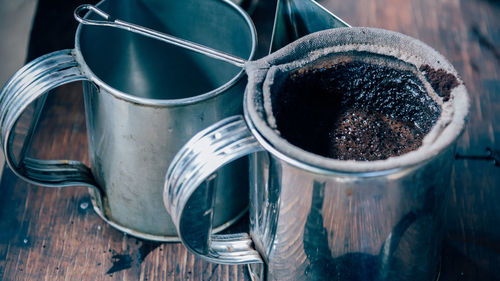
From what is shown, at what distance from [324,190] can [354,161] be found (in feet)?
0.13

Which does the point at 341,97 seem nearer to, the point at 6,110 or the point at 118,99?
the point at 118,99

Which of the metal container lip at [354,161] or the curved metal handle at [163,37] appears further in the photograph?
the curved metal handle at [163,37]

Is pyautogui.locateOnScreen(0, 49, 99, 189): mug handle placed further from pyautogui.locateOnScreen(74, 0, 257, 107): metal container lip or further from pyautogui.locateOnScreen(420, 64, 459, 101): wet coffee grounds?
pyautogui.locateOnScreen(420, 64, 459, 101): wet coffee grounds

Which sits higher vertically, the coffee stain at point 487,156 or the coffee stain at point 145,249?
the coffee stain at point 487,156

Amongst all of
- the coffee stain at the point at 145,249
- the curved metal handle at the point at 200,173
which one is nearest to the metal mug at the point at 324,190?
the curved metal handle at the point at 200,173

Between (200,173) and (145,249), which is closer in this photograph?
(200,173)

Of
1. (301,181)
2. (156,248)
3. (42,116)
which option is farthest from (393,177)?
(42,116)

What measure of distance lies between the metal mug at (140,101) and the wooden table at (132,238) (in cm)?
3

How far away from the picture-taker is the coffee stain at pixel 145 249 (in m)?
0.62

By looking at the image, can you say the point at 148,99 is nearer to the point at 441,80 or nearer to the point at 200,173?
the point at 200,173

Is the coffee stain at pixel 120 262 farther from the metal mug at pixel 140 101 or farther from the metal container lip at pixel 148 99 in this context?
the metal container lip at pixel 148 99

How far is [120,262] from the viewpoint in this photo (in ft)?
2.01

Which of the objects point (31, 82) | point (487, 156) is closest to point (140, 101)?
point (31, 82)

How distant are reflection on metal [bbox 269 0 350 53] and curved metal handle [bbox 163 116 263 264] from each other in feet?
0.56
